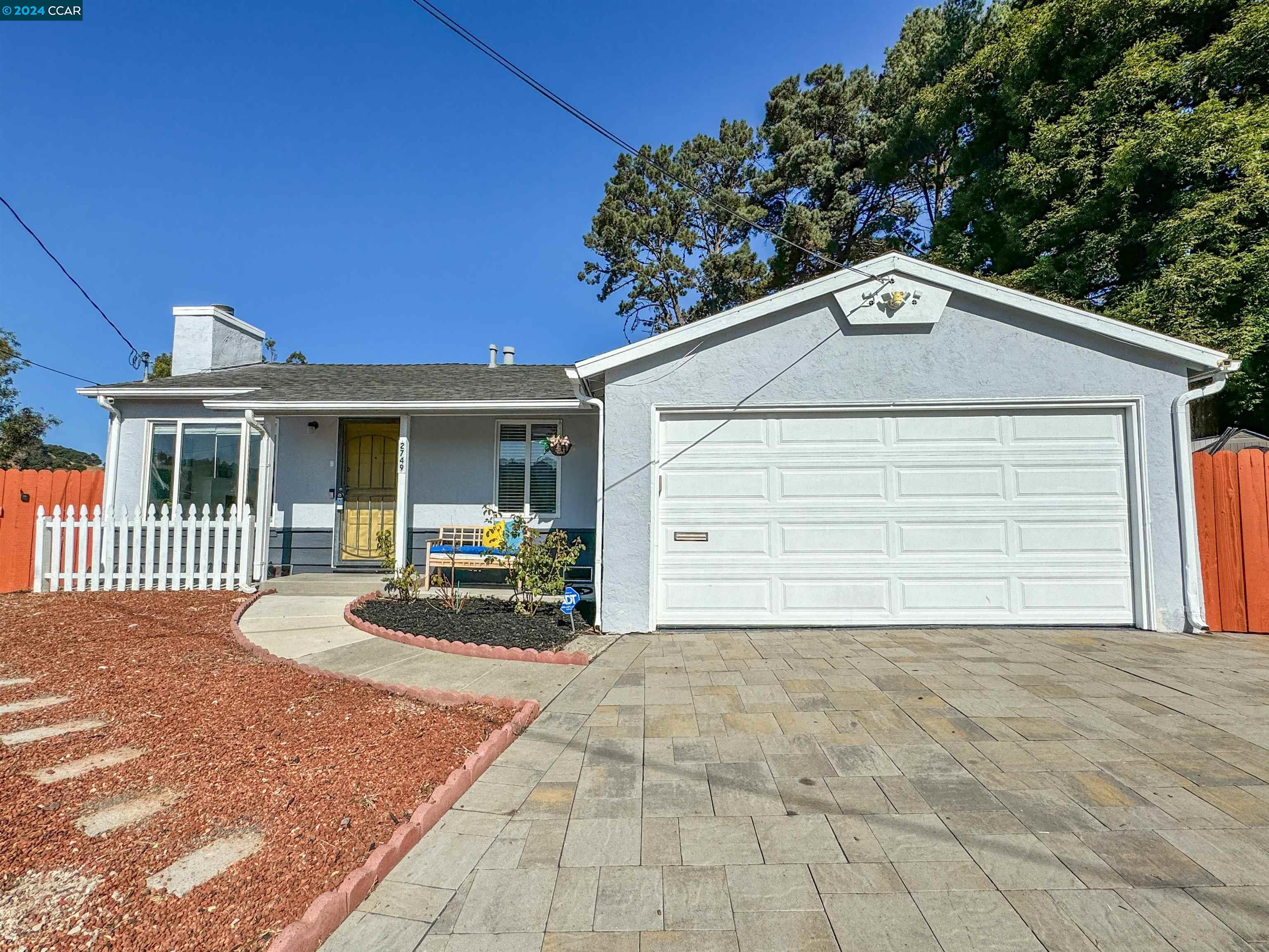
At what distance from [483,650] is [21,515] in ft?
24.8

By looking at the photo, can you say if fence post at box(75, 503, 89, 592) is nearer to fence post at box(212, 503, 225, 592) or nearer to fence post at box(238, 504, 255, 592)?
fence post at box(212, 503, 225, 592)

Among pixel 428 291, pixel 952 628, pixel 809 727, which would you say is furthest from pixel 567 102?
pixel 428 291

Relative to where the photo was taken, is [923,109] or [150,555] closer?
[150,555]

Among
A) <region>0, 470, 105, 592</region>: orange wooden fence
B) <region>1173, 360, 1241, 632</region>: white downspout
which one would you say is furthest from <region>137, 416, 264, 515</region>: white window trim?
<region>1173, 360, 1241, 632</region>: white downspout

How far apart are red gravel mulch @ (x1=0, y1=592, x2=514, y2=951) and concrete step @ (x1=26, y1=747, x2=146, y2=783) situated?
5 centimetres

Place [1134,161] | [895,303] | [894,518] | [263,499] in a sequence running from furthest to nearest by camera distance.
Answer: [1134,161]
[263,499]
[894,518]
[895,303]

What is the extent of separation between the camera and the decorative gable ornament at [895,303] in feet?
19.9

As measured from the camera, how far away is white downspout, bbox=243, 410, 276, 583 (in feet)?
27.1

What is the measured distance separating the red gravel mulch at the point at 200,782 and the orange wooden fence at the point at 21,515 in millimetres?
3521

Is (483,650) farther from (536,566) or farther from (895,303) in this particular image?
(895,303)

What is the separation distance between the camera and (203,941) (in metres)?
1.80

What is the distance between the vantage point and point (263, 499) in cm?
875

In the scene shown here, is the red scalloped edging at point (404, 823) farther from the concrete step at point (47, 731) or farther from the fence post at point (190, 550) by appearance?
the fence post at point (190, 550)

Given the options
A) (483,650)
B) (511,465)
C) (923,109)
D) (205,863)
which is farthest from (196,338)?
(923,109)
